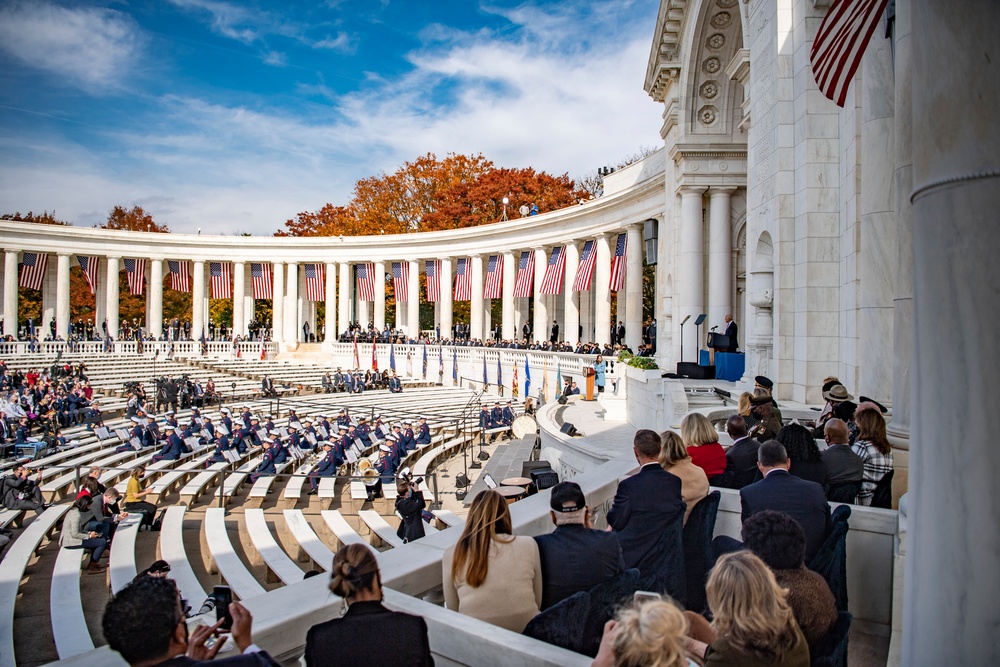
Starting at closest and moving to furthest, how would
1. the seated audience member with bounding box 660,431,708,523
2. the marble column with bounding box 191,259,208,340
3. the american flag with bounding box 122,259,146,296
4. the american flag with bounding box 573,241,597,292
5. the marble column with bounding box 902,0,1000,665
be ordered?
the marble column with bounding box 902,0,1000,665 < the seated audience member with bounding box 660,431,708,523 < the american flag with bounding box 573,241,597,292 < the american flag with bounding box 122,259,146,296 < the marble column with bounding box 191,259,208,340

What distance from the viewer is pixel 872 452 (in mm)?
8227

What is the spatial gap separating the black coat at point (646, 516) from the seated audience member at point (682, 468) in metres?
0.50

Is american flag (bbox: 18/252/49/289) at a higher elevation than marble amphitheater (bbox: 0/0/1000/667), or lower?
higher

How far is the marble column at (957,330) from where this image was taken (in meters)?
3.34

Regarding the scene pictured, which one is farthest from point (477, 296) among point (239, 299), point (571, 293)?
point (239, 299)

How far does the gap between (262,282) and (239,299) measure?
303cm

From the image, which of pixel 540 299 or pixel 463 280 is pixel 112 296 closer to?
pixel 463 280

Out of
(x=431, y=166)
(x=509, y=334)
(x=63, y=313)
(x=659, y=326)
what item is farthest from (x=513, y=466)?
(x=431, y=166)

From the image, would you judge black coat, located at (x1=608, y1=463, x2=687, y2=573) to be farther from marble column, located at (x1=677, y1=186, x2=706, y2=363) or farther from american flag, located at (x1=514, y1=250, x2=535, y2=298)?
american flag, located at (x1=514, y1=250, x2=535, y2=298)

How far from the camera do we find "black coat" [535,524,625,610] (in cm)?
547

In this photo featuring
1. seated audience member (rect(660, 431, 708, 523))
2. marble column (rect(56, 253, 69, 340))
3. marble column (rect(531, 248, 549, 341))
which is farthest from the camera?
marble column (rect(56, 253, 69, 340))

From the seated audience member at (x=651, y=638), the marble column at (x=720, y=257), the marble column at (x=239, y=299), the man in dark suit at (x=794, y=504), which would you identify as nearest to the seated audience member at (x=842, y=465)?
the man in dark suit at (x=794, y=504)

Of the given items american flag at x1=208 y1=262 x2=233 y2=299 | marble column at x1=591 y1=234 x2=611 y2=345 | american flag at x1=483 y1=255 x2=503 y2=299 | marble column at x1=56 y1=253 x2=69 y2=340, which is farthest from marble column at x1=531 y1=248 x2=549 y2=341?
marble column at x1=56 y1=253 x2=69 y2=340

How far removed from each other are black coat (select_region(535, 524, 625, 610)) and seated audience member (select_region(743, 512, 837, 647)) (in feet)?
3.80
